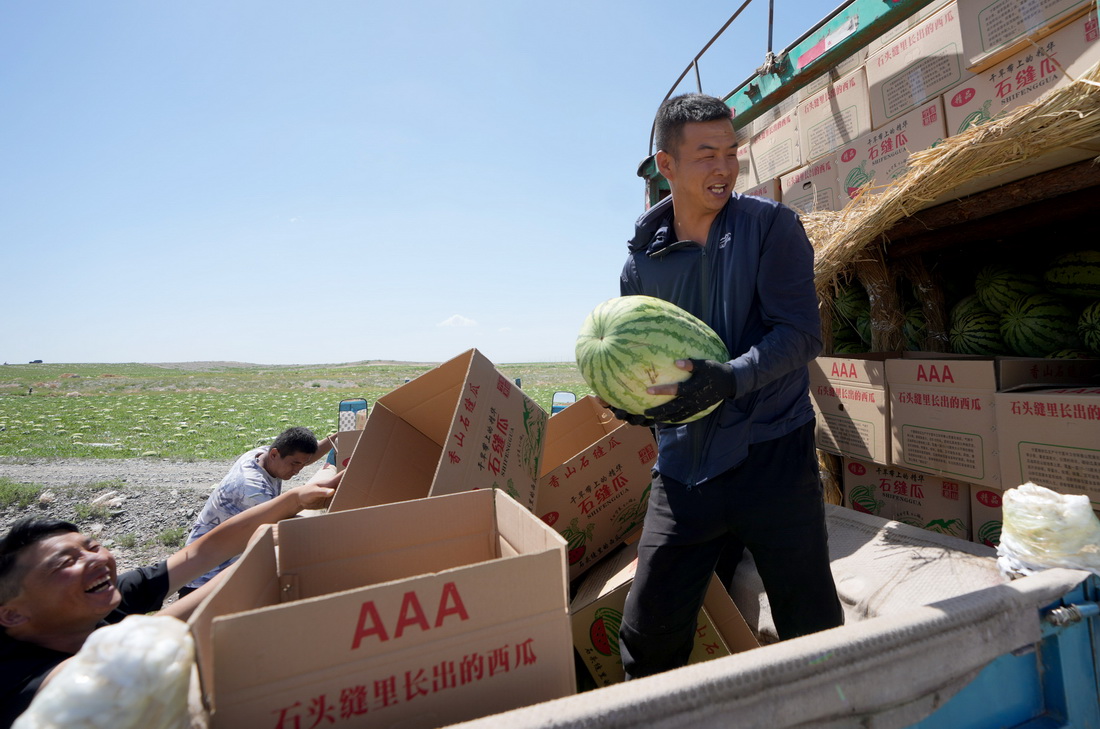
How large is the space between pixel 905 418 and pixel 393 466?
2.61 meters

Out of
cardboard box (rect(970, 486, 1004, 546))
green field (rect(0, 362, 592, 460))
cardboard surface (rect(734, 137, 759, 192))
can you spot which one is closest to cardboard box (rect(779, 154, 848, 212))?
cardboard surface (rect(734, 137, 759, 192))

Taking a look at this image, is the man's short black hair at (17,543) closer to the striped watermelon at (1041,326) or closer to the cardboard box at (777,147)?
the cardboard box at (777,147)

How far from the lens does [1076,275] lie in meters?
2.96

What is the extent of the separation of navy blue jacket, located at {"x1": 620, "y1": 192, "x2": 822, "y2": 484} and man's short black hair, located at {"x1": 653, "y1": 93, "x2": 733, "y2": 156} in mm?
294

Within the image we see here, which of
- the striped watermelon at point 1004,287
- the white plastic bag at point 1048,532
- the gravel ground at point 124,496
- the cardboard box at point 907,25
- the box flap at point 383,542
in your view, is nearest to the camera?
the box flap at point 383,542

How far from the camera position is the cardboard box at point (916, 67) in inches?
108

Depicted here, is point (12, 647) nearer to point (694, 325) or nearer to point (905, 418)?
point (694, 325)

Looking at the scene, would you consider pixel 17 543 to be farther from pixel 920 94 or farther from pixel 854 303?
pixel 854 303

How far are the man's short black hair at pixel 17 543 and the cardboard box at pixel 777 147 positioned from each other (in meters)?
4.23

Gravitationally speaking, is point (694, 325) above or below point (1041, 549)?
above

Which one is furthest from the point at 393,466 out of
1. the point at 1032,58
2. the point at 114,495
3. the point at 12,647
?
the point at 114,495

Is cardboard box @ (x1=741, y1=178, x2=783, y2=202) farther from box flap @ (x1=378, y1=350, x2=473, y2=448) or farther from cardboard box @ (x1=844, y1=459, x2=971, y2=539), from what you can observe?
box flap @ (x1=378, y1=350, x2=473, y2=448)

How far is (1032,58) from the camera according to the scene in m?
2.43

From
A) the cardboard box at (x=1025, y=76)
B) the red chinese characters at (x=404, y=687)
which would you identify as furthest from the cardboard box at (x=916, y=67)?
the red chinese characters at (x=404, y=687)
